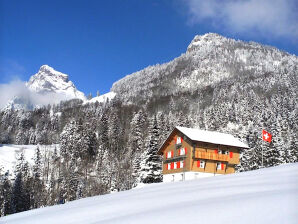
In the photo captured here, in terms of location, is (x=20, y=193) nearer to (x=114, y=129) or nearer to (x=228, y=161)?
(x=114, y=129)

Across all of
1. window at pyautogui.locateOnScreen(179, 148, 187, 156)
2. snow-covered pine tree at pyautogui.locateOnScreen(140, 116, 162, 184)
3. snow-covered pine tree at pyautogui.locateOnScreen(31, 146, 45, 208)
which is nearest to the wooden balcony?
window at pyautogui.locateOnScreen(179, 148, 187, 156)

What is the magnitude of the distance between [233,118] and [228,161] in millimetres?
73067

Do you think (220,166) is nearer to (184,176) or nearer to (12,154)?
(184,176)

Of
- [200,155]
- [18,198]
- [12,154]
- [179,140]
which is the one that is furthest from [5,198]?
[200,155]

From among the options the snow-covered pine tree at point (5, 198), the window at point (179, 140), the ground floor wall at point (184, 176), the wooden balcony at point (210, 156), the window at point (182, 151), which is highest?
the window at point (179, 140)

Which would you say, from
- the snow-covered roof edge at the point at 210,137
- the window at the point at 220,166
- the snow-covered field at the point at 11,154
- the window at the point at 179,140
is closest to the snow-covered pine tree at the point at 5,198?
the snow-covered field at the point at 11,154

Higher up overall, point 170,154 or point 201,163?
point 170,154

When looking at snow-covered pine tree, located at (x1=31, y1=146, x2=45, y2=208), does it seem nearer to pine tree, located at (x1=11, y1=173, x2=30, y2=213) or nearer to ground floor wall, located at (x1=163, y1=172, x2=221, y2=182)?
pine tree, located at (x1=11, y1=173, x2=30, y2=213)

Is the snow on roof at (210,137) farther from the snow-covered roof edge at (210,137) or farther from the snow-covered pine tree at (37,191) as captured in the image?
the snow-covered pine tree at (37,191)

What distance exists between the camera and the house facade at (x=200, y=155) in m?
50.7

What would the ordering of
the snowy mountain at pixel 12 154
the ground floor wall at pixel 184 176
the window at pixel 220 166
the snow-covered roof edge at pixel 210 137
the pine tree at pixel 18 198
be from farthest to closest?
the snowy mountain at pixel 12 154 → the pine tree at pixel 18 198 → the window at pixel 220 166 → the snow-covered roof edge at pixel 210 137 → the ground floor wall at pixel 184 176

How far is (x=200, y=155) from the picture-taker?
5069cm

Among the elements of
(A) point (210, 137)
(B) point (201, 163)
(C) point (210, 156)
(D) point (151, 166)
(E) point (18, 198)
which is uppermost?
(A) point (210, 137)

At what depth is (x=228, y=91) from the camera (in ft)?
645
